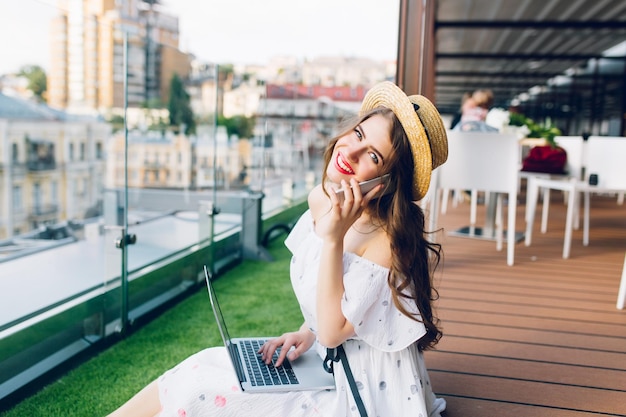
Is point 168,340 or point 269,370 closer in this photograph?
point 269,370

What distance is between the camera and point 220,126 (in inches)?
174

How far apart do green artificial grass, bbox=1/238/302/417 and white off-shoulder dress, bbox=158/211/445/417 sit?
92cm

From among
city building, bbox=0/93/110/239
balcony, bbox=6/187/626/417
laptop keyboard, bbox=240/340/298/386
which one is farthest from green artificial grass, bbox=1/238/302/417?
city building, bbox=0/93/110/239

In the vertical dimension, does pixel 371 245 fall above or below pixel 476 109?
below

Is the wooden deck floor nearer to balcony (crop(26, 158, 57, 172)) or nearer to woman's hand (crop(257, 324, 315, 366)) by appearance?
woman's hand (crop(257, 324, 315, 366))

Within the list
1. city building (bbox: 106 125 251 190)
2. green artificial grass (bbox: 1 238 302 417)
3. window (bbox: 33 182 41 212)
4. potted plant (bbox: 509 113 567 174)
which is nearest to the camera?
green artificial grass (bbox: 1 238 302 417)

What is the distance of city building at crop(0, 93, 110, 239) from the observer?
6012 mm

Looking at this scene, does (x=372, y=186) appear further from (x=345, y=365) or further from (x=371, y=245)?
(x=345, y=365)

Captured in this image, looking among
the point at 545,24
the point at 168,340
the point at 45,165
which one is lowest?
the point at 168,340

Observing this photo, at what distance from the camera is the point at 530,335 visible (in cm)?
242

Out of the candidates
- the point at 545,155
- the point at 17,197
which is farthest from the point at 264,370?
the point at 17,197

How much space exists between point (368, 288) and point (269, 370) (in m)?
0.31

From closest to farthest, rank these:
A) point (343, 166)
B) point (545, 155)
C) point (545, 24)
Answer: point (343, 166), point (545, 155), point (545, 24)

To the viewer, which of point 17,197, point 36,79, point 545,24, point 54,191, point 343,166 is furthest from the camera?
point 54,191
